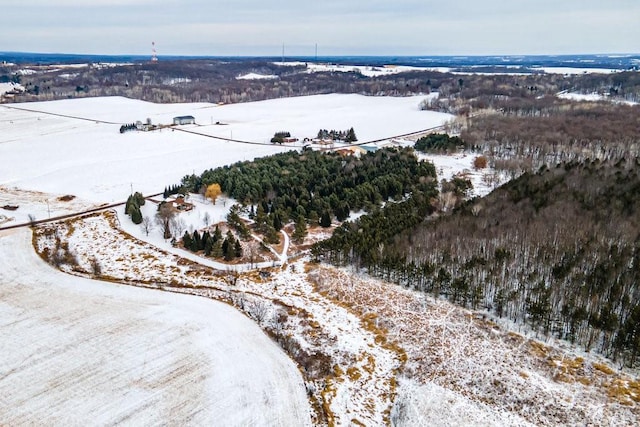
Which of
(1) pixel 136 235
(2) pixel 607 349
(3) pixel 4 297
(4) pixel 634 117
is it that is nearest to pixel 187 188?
(1) pixel 136 235

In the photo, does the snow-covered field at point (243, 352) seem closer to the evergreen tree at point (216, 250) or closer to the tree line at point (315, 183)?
the evergreen tree at point (216, 250)

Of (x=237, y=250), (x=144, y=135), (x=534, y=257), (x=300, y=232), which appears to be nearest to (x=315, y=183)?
(x=300, y=232)

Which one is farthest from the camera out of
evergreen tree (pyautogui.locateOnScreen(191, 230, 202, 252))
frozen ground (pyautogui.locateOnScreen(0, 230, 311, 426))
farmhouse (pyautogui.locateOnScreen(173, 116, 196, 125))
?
farmhouse (pyautogui.locateOnScreen(173, 116, 196, 125))

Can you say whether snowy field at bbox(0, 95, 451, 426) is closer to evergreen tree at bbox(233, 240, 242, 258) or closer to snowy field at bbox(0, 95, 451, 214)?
evergreen tree at bbox(233, 240, 242, 258)

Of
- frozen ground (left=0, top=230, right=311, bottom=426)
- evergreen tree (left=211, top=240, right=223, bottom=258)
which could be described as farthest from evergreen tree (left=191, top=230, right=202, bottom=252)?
frozen ground (left=0, top=230, right=311, bottom=426)

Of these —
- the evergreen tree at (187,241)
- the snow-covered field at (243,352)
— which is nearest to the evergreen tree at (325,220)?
the snow-covered field at (243,352)

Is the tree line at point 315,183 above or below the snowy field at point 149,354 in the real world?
above

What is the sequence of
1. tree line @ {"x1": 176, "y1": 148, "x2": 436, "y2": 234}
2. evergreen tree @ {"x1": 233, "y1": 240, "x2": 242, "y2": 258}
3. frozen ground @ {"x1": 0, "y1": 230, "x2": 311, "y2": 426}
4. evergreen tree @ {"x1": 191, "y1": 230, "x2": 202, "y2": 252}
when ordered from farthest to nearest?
tree line @ {"x1": 176, "y1": 148, "x2": 436, "y2": 234}, evergreen tree @ {"x1": 191, "y1": 230, "x2": 202, "y2": 252}, evergreen tree @ {"x1": 233, "y1": 240, "x2": 242, "y2": 258}, frozen ground @ {"x1": 0, "y1": 230, "x2": 311, "y2": 426}

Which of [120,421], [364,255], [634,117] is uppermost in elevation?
[634,117]

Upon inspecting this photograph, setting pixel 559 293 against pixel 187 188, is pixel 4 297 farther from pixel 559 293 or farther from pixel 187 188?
pixel 559 293
